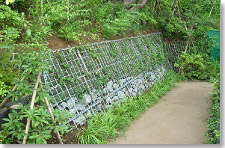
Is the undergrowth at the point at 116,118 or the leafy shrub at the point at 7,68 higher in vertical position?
the leafy shrub at the point at 7,68

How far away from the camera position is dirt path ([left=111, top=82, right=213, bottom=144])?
3.87 meters

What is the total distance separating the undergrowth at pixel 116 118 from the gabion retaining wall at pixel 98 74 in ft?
0.55

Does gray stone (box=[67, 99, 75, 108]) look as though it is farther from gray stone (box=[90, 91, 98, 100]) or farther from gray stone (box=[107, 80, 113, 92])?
gray stone (box=[107, 80, 113, 92])

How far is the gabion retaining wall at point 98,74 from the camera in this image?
3.88 m

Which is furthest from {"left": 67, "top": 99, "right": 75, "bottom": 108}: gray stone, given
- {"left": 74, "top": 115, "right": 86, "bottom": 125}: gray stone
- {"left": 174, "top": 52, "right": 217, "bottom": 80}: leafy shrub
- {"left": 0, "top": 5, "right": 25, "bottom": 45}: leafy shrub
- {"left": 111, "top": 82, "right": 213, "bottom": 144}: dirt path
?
{"left": 174, "top": 52, "right": 217, "bottom": 80}: leafy shrub

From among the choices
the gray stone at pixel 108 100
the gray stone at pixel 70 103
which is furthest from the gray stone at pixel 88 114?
the gray stone at pixel 108 100

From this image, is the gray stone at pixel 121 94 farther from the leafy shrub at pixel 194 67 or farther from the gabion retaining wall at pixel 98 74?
the leafy shrub at pixel 194 67

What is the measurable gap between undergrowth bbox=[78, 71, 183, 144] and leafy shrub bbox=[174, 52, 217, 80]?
2.07 meters

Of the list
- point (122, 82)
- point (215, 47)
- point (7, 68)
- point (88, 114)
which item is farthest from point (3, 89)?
point (215, 47)

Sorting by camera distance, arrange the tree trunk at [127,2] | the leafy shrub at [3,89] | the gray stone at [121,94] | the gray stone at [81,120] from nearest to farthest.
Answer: the leafy shrub at [3,89], the gray stone at [81,120], the gray stone at [121,94], the tree trunk at [127,2]

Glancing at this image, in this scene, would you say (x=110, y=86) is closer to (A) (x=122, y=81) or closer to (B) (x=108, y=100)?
(B) (x=108, y=100)

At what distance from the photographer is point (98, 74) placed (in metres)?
4.75

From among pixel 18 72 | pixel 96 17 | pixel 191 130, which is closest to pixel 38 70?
pixel 18 72

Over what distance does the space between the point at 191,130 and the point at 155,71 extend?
2873 millimetres
